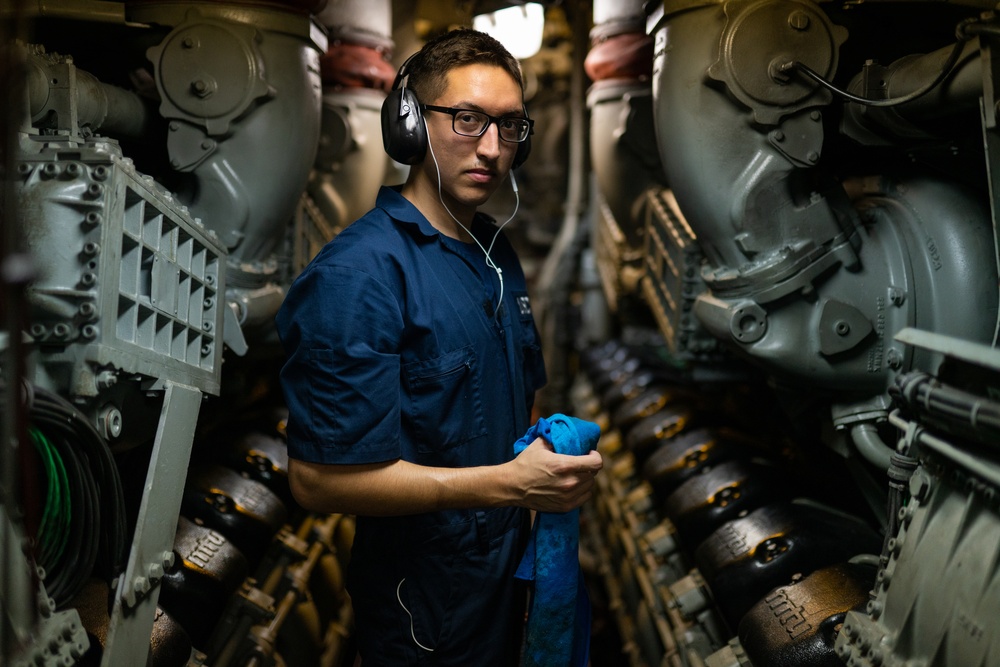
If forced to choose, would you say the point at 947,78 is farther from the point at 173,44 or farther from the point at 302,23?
the point at 173,44

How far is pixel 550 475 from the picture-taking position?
1.80 metres

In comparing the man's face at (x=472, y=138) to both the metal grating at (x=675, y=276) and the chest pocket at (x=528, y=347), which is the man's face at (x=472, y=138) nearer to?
the chest pocket at (x=528, y=347)

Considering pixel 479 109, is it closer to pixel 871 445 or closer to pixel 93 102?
pixel 93 102

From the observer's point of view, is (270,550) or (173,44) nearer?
(173,44)

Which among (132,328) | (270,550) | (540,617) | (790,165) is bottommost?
(270,550)

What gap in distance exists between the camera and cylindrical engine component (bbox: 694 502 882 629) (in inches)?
104

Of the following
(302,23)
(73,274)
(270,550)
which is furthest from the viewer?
(270,550)

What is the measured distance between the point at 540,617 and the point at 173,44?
2.04 m

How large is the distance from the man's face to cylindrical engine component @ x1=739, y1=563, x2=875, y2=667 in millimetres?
1361

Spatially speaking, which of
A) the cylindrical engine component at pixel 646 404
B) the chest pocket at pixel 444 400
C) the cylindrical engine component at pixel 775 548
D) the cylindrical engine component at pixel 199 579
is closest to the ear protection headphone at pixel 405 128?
the chest pocket at pixel 444 400

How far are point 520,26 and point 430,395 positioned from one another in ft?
14.3

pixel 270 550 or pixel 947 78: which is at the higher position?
pixel 947 78

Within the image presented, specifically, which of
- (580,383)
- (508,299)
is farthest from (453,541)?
(580,383)

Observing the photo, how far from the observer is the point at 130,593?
176cm
